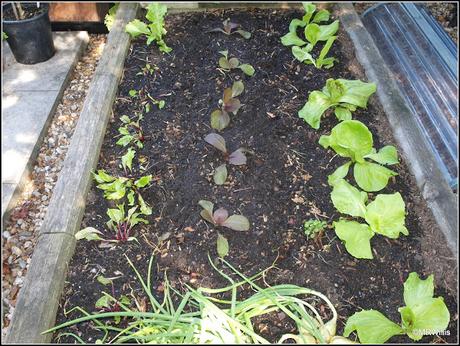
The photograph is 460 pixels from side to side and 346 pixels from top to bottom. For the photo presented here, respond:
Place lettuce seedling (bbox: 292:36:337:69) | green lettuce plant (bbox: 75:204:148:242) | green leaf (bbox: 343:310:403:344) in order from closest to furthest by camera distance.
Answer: green leaf (bbox: 343:310:403:344) → green lettuce plant (bbox: 75:204:148:242) → lettuce seedling (bbox: 292:36:337:69)

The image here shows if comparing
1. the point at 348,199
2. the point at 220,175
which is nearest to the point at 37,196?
the point at 220,175

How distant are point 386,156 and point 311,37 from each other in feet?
2.87

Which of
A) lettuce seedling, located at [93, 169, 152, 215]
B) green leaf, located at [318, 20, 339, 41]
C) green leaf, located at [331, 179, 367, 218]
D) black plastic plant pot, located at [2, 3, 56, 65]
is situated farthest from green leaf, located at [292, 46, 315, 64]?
black plastic plant pot, located at [2, 3, 56, 65]

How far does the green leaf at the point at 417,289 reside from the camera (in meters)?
1.41

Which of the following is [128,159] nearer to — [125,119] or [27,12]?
[125,119]

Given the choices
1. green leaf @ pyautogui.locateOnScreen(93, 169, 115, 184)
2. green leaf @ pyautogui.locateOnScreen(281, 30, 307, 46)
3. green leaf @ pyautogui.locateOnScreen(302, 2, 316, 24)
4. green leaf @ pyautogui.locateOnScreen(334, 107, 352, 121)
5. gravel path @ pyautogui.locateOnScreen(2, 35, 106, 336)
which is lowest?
gravel path @ pyautogui.locateOnScreen(2, 35, 106, 336)

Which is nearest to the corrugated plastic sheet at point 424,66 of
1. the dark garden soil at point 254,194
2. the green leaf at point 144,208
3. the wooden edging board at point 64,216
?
the dark garden soil at point 254,194

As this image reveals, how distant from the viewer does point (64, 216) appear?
1623mm

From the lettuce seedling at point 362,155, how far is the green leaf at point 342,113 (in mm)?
227

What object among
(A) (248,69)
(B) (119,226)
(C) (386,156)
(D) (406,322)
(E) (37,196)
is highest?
(A) (248,69)

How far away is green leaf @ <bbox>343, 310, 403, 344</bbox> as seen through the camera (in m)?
1.33

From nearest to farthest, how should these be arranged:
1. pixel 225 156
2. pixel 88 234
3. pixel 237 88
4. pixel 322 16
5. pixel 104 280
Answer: pixel 104 280 → pixel 88 234 → pixel 225 156 → pixel 237 88 → pixel 322 16

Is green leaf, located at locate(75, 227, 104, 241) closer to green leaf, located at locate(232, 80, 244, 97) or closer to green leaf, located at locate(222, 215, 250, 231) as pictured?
green leaf, located at locate(222, 215, 250, 231)

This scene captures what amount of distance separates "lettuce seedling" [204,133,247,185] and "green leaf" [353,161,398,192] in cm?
→ 47
